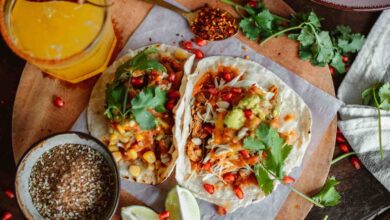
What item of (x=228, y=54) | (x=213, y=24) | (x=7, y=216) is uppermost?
(x=213, y=24)

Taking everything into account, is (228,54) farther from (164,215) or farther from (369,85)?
(164,215)

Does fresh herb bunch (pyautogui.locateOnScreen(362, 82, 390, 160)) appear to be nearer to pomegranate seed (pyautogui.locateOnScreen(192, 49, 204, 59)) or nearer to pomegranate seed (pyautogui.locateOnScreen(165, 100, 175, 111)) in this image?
pomegranate seed (pyautogui.locateOnScreen(192, 49, 204, 59))

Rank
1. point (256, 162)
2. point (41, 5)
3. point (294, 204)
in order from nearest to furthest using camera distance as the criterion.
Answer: point (41, 5)
point (256, 162)
point (294, 204)

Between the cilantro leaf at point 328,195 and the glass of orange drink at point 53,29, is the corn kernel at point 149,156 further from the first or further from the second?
the cilantro leaf at point 328,195

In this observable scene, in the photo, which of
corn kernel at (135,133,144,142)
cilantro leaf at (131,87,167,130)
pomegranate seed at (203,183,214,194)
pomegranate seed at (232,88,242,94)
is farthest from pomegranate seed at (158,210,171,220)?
pomegranate seed at (232,88,242,94)

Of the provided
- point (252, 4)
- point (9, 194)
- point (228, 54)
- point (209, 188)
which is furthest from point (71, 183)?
point (252, 4)

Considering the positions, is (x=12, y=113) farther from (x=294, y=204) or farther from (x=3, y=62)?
(x=294, y=204)

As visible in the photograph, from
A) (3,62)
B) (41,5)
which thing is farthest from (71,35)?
(3,62)
